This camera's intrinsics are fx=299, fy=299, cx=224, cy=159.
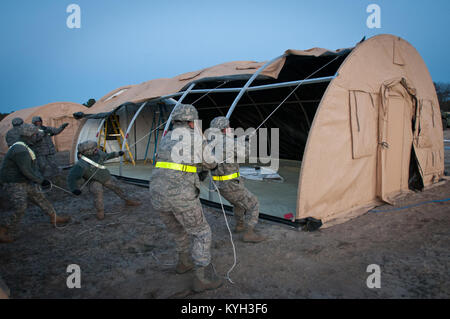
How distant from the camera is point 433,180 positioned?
7.69 m

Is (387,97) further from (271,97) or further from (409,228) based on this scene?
(271,97)

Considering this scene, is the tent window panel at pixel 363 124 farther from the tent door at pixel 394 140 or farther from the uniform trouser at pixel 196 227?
the uniform trouser at pixel 196 227

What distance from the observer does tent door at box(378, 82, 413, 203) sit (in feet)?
19.4

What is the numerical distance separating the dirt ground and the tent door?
785 millimetres

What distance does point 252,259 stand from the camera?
3871 millimetres

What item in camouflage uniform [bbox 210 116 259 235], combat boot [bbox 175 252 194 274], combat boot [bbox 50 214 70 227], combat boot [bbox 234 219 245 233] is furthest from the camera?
combat boot [bbox 50 214 70 227]

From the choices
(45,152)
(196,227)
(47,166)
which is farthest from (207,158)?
(47,166)

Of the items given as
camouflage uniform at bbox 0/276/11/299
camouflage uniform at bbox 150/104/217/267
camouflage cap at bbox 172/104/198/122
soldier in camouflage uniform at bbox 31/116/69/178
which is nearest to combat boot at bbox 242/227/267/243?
camouflage uniform at bbox 150/104/217/267

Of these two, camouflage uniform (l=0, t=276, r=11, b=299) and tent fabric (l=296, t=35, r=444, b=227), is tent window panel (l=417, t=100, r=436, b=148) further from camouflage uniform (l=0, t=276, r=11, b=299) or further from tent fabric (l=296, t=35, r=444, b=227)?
camouflage uniform (l=0, t=276, r=11, b=299)

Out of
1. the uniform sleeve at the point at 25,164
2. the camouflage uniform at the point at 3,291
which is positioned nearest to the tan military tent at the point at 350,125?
the uniform sleeve at the point at 25,164

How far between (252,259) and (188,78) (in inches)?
239

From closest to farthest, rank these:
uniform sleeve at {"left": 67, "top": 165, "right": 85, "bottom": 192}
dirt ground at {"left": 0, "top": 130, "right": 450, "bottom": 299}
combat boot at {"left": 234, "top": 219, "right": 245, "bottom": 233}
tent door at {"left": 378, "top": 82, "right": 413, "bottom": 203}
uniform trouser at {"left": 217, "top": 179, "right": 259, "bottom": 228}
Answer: dirt ground at {"left": 0, "top": 130, "right": 450, "bottom": 299}, uniform trouser at {"left": 217, "top": 179, "right": 259, "bottom": 228}, combat boot at {"left": 234, "top": 219, "right": 245, "bottom": 233}, uniform sleeve at {"left": 67, "top": 165, "right": 85, "bottom": 192}, tent door at {"left": 378, "top": 82, "right": 413, "bottom": 203}

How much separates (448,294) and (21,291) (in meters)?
4.40
